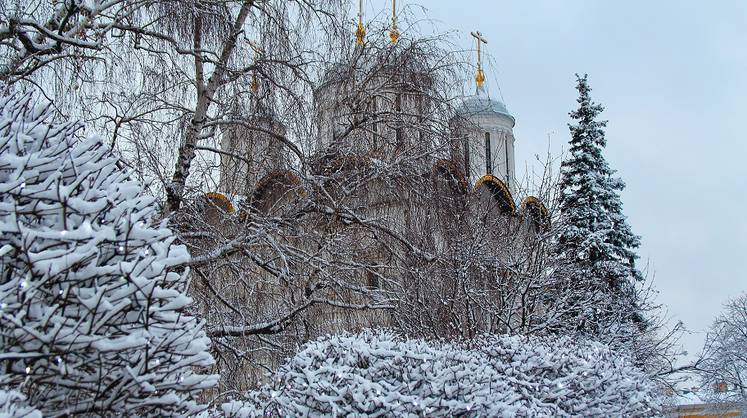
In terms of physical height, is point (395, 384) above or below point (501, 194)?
below

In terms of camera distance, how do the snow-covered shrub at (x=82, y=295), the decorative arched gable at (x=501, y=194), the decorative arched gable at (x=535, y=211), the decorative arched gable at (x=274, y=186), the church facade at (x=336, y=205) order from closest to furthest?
the snow-covered shrub at (x=82, y=295) < the church facade at (x=336, y=205) < the decorative arched gable at (x=274, y=186) < the decorative arched gable at (x=535, y=211) < the decorative arched gable at (x=501, y=194)

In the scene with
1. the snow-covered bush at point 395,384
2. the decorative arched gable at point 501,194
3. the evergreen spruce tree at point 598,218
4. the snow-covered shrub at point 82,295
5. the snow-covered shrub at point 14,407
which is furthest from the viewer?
the evergreen spruce tree at point 598,218

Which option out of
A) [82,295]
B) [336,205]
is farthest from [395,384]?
[82,295]

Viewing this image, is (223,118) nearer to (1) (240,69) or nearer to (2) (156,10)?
(1) (240,69)

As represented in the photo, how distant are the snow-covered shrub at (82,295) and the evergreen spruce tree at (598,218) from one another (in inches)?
617

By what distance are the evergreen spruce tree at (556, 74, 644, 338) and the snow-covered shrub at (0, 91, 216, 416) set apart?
15669mm

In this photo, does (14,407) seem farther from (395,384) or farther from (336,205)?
(336,205)

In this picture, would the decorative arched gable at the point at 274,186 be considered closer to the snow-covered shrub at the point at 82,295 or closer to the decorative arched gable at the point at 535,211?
the snow-covered shrub at the point at 82,295

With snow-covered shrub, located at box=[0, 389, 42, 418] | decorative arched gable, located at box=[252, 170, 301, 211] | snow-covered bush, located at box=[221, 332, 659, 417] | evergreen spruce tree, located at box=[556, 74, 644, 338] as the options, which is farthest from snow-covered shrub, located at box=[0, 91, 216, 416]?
evergreen spruce tree, located at box=[556, 74, 644, 338]

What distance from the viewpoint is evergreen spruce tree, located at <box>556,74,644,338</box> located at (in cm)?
1902

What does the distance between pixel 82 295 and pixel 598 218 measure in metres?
19.9

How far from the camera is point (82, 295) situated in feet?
8.59

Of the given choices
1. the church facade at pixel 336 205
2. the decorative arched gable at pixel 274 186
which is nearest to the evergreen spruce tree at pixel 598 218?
the church facade at pixel 336 205

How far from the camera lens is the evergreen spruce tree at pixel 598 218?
19.0 m
